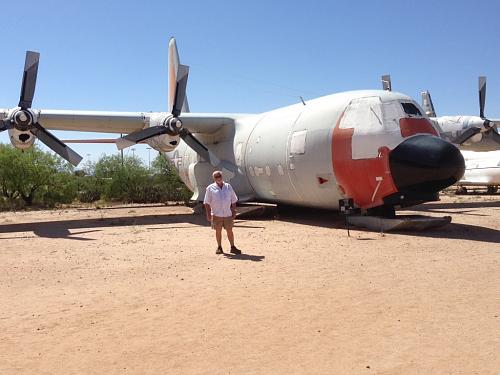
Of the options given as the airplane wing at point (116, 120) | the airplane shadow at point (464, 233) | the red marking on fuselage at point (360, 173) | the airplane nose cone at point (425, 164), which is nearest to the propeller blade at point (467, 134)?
the airplane shadow at point (464, 233)

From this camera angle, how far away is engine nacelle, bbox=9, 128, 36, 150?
1602 cm

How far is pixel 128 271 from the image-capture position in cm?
784

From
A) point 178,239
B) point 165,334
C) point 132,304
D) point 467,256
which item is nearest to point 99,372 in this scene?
point 165,334

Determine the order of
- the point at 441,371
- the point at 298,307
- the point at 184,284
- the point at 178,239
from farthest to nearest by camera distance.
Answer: the point at 178,239 → the point at 184,284 → the point at 298,307 → the point at 441,371

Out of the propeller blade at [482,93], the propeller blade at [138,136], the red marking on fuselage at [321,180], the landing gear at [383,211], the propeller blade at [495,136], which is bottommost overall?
the landing gear at [383,211]

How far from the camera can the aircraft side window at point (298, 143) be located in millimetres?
13938

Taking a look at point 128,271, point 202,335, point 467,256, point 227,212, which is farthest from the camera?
point 227,212

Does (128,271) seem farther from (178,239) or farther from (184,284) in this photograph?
(178,239)

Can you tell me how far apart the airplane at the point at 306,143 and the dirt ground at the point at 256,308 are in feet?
6.34

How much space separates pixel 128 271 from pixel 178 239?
12.6 ft

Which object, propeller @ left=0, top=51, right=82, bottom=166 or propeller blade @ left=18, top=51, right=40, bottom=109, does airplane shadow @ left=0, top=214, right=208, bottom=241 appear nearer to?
propeller @ left=0, top=51, right=82, bottom=166

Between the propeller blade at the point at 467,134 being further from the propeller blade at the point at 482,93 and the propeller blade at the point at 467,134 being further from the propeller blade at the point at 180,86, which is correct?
the propeller blade at the point at 180,86

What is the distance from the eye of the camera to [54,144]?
16531 millimetres

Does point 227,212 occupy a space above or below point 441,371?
above
